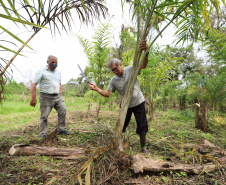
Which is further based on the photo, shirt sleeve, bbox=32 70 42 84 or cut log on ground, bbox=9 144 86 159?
shirt sleeve, bbox=32 70 42 84

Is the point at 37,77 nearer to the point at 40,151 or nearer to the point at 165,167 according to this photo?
the point at 40,151

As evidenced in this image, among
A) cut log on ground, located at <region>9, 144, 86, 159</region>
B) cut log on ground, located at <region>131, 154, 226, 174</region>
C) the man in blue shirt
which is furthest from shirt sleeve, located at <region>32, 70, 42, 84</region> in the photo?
cut log on ground, located at <region>131, 154, 226, 174</region>

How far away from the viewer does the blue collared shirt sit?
9.49 feet

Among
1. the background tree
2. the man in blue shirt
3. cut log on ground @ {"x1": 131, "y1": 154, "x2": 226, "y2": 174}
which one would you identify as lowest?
cut log on ground @ {"x1": 131, "y1": 154, "x2": 226, "y2": 174}

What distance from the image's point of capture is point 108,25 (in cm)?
453

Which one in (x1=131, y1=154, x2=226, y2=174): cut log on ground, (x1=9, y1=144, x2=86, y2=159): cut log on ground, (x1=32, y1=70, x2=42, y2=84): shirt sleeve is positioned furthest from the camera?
(x1=32, y1=70, x2=42, y2=84): shirt sleeve

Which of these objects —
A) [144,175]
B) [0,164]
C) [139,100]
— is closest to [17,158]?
[0,164]

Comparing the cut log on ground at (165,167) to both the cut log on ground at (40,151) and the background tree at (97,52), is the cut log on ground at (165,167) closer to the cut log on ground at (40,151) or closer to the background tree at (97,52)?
the cut log on ground at (40,151)

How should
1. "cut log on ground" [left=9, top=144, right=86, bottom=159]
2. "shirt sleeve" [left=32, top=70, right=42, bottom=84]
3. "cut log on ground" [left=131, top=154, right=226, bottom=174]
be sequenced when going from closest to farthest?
"cut log on ground" [left=131, top=154, right=226, bottom=174] < "cut log on ground" [left=9, top=144, right=86, bottom=159] < "shirt sleeve" [left=32, top=70, right=42, bottom=84]

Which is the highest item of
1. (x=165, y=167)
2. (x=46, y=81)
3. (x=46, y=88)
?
(x=46, y=81)

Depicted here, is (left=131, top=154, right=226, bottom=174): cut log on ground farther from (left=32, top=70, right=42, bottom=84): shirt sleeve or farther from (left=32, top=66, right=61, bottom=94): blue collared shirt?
(left=32, top=70, right=42, bottom=84): shirt sleeve

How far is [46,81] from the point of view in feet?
9.75

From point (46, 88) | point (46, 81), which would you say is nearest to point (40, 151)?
point (46, 88)

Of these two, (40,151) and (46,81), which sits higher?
(46,81)
